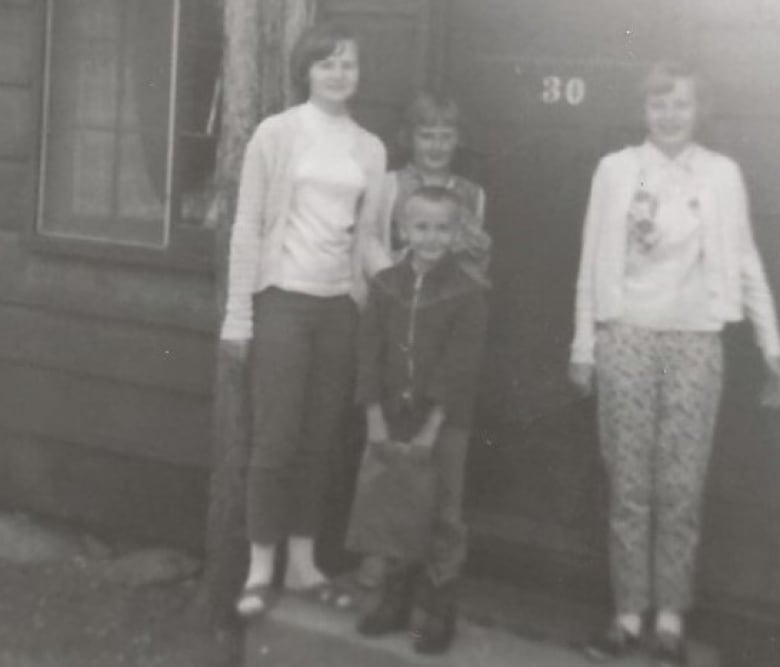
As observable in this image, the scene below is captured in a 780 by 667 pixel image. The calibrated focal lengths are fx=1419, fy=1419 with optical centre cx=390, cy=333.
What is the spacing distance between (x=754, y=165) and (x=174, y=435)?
2.79 m

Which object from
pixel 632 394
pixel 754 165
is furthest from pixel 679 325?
pixel 754 165

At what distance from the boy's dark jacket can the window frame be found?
1.68 m

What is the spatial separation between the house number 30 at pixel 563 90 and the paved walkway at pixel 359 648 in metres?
1.88

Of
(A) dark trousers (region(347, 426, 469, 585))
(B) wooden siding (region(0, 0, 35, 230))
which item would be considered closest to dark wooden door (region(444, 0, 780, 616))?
(A) dark trousers (region(347, 426, 469, 585))

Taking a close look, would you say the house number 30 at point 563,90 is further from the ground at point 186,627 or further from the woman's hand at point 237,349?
the ground at point 186,627

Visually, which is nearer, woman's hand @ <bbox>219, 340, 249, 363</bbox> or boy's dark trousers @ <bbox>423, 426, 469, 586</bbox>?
boy's dark trousers @ <bbox>423, 426, 469, 586</bbox>

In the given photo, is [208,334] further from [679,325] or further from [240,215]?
[679,325]

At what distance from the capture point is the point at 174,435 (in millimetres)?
6156

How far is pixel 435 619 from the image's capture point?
4.32 m

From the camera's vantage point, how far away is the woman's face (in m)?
4.20

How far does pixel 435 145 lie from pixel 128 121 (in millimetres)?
2059

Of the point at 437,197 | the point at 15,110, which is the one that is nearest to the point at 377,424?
the point at 437,197

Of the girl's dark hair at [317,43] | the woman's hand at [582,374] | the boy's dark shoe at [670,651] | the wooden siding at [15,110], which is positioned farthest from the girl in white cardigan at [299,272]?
the wooden siding at [15,110]

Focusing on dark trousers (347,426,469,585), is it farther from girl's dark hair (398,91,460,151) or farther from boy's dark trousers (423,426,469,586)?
girl's dark hair (398,91,460,151)
